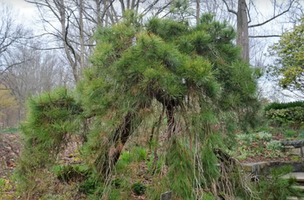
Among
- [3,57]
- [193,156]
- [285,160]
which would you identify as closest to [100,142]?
[193,156]

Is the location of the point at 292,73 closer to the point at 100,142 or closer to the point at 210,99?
the point at 210,99

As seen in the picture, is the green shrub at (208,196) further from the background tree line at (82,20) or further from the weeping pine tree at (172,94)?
the background tree line at (82,20)

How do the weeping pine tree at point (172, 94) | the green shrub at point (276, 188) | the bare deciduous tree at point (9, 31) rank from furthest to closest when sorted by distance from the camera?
the bare deciduous tree at point (9, 31)
the green shrub at point (276, 188)
the weeping pine tree at point (172, 94)

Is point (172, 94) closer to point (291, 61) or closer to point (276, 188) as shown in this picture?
point (276, 188)

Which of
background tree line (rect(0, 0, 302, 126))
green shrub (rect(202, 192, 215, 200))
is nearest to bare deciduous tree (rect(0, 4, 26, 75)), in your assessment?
background tree line (rect(0, 0, 302, 126))

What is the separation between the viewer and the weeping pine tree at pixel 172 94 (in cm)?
161

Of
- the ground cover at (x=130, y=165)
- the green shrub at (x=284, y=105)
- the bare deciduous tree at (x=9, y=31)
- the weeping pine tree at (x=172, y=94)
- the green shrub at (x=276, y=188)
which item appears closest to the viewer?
the weeping pine tree at (x=172, y=94)

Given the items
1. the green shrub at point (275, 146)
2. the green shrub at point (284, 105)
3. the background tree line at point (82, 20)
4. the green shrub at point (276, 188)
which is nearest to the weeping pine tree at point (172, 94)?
the green shrub at point (276, 188)

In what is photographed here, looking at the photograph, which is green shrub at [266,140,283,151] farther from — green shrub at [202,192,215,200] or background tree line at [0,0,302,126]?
green shrub at [202,192,215,200]

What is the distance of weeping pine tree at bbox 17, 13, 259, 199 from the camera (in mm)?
1606

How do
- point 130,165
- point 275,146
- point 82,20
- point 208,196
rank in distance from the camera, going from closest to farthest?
point 208,196
point 130,165
point 275,146
point 82,20

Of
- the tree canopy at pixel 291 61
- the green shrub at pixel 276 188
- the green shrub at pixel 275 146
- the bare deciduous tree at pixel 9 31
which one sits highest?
the bare deciduous tree at pixel 9 31

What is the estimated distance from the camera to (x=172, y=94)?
1583 mm

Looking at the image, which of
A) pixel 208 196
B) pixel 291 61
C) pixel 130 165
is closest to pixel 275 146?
pixel 291 61
